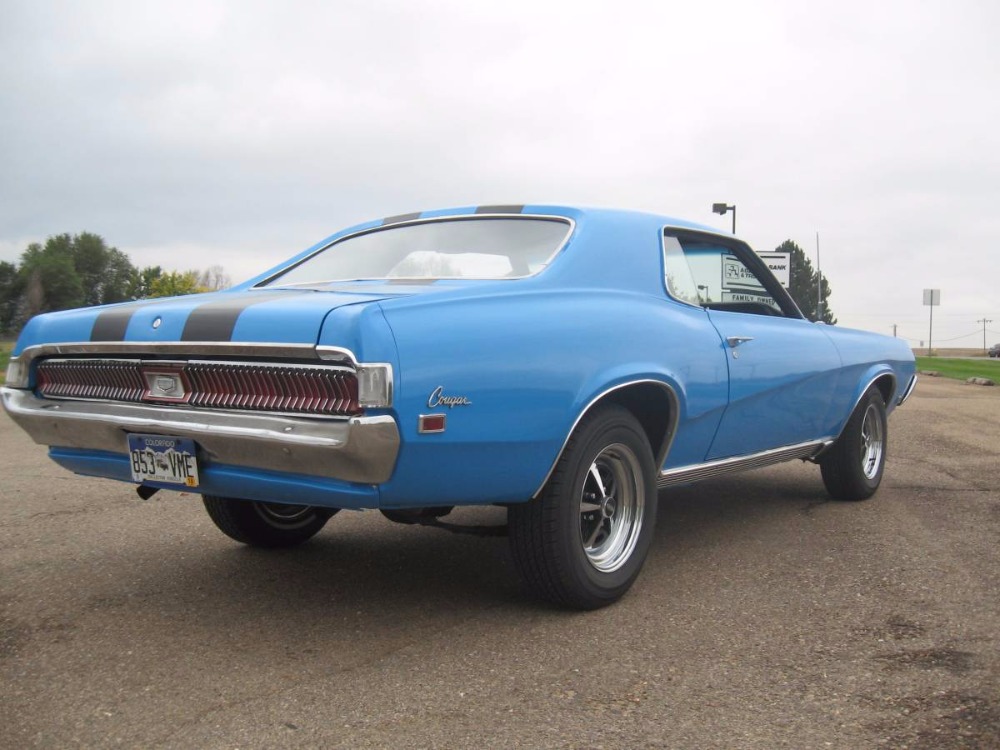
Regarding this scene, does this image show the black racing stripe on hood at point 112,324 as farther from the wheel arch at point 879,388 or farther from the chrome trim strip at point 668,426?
the wheel arch at point 879,388

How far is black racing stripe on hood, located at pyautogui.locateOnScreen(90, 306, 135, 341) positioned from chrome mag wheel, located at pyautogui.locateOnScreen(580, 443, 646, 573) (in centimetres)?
170

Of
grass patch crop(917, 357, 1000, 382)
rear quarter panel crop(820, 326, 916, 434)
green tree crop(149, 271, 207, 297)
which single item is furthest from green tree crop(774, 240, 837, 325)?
rear quarter panel crop(820, 326, 916, 434)

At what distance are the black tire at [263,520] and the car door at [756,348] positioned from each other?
6.06 feet

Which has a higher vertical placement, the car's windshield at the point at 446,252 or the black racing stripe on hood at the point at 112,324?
the car's windshield at the point at 446,252

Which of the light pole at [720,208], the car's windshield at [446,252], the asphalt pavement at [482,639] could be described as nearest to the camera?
the asphalt pavement at [482,639]

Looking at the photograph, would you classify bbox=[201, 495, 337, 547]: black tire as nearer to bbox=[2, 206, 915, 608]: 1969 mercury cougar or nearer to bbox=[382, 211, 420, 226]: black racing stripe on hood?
bbox=[2, 206, 915, 608]: 1969 mercury cougar

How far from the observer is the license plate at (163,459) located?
10.3 ft

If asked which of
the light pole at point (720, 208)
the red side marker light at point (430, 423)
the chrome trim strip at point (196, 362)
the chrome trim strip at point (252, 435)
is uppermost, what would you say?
the light pole at point (720, 208)

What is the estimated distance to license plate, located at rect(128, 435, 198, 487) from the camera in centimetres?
315

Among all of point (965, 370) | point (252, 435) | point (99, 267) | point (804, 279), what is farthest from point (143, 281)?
point (252, 435)

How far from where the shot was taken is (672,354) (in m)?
3.82

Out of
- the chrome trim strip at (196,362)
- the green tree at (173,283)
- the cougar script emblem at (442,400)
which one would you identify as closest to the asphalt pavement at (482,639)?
the cougar script emblem at (442,400)

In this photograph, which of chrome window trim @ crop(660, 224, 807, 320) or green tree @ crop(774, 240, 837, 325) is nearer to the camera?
chrome window trim @ crop(660, 224, 807, 320)

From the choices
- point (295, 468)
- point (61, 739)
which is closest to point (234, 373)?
point (295, 468)
